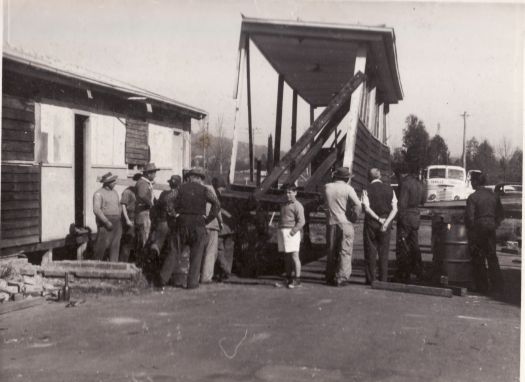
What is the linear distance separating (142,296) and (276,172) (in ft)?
10.6

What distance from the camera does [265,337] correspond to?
21.3ft

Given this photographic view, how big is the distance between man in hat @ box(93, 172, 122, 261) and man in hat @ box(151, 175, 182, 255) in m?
0.90

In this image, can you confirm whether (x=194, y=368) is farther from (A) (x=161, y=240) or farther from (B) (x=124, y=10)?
(A) (x=161, y=240)

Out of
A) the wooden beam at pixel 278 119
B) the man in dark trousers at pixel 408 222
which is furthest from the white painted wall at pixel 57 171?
the man in dark trousers at pixel 408 222

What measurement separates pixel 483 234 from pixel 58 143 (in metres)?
7.39

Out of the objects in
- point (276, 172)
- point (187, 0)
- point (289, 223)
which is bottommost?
point (289, 223)

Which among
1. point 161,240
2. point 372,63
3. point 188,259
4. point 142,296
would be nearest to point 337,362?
Result: point 142,296

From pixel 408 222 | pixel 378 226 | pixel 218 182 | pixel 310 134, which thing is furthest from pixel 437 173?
pixel 378 226

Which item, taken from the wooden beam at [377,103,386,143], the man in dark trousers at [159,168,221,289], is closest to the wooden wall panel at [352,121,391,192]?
the wooden beam at [377,103,386,143]

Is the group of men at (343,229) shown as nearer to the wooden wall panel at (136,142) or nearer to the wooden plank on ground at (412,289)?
the wooden plank on ground at (412,289)

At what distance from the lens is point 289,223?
973 cm

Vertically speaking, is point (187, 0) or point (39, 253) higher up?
point (187, 0)

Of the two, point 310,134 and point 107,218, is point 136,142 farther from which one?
point 310,134

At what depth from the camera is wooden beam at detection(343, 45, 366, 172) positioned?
36.6ft
